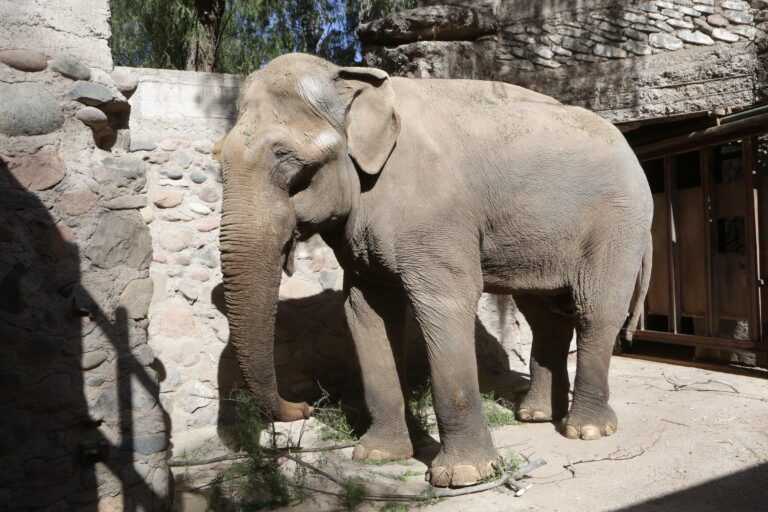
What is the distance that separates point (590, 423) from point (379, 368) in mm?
1526

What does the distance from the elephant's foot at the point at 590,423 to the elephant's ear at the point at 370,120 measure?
7.51ft

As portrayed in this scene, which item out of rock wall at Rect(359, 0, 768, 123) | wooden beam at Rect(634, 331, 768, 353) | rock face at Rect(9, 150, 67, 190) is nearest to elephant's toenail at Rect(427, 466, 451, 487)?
rock face at Rect(9, 150, 67, 190)

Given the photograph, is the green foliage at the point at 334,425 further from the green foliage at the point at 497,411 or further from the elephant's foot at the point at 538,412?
the elephant's foot at the point at 538,412

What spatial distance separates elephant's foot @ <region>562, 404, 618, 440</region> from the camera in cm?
456

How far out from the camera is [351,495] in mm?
3605

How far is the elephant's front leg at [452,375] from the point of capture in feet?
12.4

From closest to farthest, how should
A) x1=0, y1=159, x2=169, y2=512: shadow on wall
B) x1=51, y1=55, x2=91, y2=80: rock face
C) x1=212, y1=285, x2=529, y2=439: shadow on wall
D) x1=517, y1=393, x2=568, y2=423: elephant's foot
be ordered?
1. x1=0, y1=159, x2=169, y2=512: shadow on wall
2. x1=51, y1=55, x2=91, y2=80: rock face
3. x1=517, y1=393, x2=568, y2=423: elephant's foot
4. x1=212, y1=285, x2=529, y2=439: shadow on wall

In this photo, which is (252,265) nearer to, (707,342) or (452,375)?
(452,375)

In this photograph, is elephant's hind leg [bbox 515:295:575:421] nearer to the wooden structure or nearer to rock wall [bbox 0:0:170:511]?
the wooden structure

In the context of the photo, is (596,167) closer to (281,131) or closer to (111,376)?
(281,131)

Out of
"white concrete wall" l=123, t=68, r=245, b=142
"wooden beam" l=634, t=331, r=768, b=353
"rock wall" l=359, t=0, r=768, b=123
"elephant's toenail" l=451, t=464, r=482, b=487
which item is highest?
"rock wall" l=359, t=0, r=768, b=123

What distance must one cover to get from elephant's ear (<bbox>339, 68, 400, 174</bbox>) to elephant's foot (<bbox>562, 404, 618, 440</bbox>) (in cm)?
229

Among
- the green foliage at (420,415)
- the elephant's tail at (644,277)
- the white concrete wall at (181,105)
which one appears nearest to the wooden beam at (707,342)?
the elephant's tail at (644,277)

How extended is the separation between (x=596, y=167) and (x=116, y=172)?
3.00 metres
